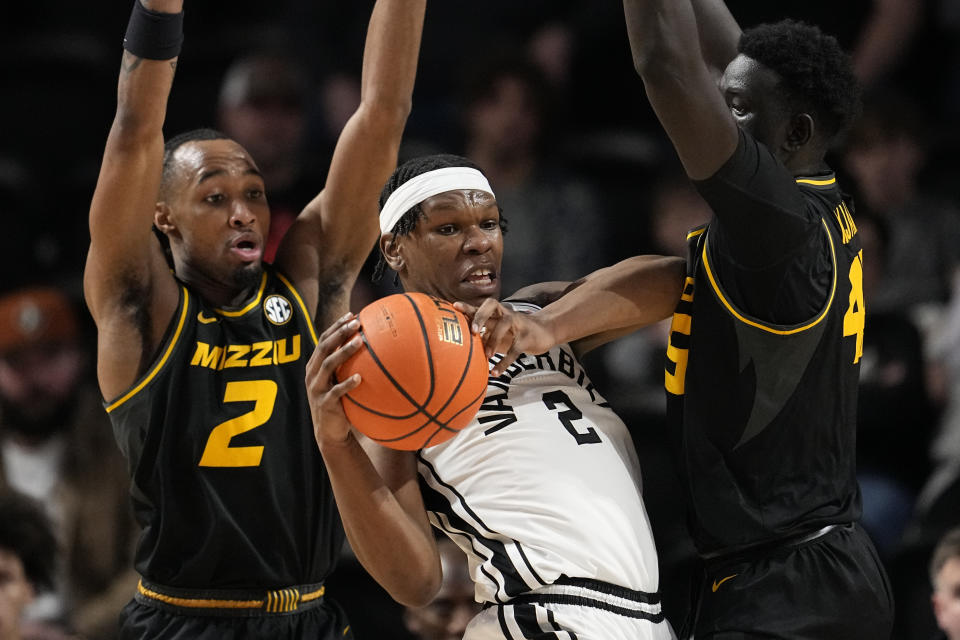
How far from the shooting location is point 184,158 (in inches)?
164

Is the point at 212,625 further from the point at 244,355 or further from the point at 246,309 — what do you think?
the point at 246,309

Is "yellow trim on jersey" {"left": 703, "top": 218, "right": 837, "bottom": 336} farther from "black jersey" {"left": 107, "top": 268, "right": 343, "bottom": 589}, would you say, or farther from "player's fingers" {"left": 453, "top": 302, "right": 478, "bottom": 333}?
"black jersey" {"left": 107, "top": 268, "right": 343, "bottom": 589}

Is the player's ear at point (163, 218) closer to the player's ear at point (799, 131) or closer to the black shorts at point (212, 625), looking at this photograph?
the black shorts at point (212, 625)

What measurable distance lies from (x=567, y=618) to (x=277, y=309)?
4.90ft

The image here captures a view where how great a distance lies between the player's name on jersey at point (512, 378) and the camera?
135 inches

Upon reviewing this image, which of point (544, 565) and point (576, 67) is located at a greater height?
point (576, 67)

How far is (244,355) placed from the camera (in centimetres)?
402

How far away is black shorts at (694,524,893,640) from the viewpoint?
318 centimetres

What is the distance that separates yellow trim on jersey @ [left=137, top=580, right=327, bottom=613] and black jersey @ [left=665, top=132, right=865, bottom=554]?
1.35m

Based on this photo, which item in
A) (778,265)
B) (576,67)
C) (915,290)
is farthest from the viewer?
(576,67)

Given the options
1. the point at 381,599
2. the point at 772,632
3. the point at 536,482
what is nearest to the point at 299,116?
the point at 381,599

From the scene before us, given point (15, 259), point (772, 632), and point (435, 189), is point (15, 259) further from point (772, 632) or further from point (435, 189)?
point (772, 632)

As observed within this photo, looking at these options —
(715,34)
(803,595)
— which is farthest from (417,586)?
(715,34)

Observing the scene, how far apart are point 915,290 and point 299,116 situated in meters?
3.71
